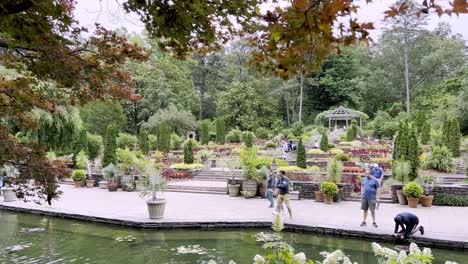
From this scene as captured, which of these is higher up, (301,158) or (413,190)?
(301,158)

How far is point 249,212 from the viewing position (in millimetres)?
11891

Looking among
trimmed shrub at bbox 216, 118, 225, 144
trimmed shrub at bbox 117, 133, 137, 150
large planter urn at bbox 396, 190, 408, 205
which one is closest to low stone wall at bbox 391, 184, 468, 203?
large planter urn at bbox 396, 190, 408, 205

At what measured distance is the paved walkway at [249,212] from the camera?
973cm

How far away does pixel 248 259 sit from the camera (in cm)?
797

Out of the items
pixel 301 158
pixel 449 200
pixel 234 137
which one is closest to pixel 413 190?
pixel 449 200

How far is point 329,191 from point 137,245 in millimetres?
6835

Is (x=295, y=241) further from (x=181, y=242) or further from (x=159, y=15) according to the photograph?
(x=159, y=15)

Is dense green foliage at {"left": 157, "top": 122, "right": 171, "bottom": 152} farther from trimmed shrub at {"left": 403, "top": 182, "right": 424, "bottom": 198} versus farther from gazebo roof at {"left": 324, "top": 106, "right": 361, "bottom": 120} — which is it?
trimmed shrub at {"left": 403, "top": 182, "right": 424, "bottom": 198}

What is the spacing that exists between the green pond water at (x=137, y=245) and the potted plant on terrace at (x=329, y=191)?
160 inches

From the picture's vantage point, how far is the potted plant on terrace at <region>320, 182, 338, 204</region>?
13430 mm

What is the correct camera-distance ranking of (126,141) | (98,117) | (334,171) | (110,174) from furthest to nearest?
(98,117), (126,141), (110,174), (334,171)

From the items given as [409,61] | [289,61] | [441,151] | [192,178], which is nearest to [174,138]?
[192,178]

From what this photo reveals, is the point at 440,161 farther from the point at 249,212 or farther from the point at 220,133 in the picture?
the point at 220,133

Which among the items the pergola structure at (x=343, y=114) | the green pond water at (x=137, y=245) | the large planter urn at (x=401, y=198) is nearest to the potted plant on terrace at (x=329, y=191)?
the large planter urn at (x=401, y=198)
